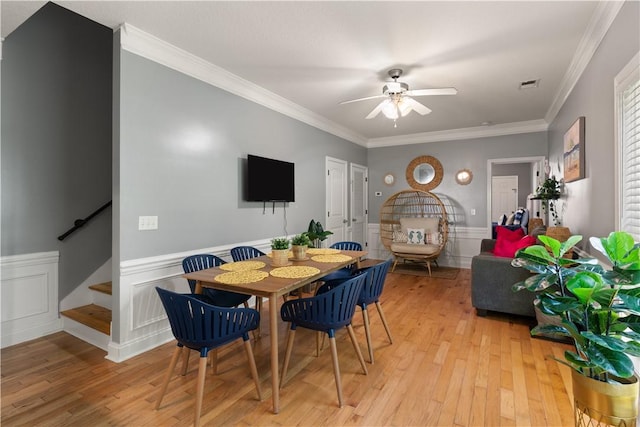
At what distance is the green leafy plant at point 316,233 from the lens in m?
3.72

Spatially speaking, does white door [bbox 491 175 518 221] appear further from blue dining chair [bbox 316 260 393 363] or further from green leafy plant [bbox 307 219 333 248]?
blue dining chair [bbox 316 260 393 363]

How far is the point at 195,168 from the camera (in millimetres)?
3049

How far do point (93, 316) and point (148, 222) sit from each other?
116 centimetres

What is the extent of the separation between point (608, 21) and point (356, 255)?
256 centimetres

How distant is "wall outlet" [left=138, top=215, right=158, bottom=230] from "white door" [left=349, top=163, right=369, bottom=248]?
404cm

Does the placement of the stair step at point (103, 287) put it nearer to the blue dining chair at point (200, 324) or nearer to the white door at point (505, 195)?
the blue dining chair at point (200, 324)

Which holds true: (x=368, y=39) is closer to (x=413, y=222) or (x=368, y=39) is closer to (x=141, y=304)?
(x=141, y=304)

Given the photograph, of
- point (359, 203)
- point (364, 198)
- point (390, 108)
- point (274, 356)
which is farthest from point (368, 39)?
point (364, 198)

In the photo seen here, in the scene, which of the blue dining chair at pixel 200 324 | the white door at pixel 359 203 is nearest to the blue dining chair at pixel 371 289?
the blue dining chair at pixel 200 324

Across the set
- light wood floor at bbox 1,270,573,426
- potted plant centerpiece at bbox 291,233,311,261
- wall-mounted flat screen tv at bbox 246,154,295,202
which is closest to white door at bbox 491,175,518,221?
light wood floor at bbox 1,270,573,426

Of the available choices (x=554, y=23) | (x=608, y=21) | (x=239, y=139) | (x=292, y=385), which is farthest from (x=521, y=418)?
Answer: (x=239, y=139)

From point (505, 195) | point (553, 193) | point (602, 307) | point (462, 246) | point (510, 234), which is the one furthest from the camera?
point (505, 195)

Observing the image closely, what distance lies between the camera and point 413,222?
5.85m

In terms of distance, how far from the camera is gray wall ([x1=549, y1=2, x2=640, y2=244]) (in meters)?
1.90
